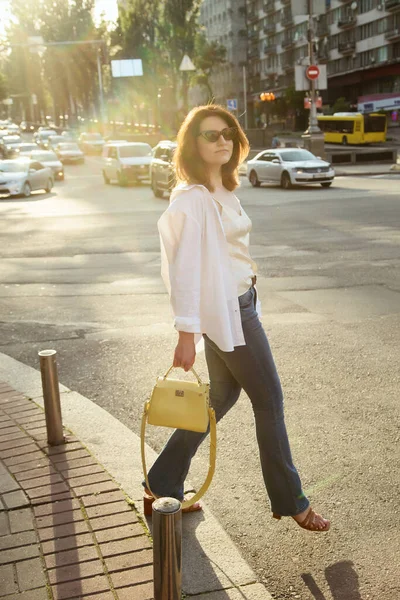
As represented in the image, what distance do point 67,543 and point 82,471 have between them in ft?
2.49

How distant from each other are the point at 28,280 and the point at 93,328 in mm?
3337

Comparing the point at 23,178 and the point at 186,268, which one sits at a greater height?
the point at 186,268

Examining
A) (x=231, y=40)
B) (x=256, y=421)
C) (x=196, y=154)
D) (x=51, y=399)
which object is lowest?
(x=51, y=399)

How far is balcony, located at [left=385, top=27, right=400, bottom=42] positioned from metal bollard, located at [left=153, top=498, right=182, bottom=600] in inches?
2828

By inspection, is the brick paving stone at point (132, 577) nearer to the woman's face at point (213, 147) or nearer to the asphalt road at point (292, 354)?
the asphalt road at point (292, 354)

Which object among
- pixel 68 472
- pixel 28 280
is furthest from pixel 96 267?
pixel 68 472

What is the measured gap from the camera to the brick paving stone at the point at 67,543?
10.7ft

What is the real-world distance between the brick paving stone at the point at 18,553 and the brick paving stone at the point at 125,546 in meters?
0.28

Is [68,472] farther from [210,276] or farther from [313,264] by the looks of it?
[313,264]

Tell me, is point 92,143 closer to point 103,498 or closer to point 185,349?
point 103,498

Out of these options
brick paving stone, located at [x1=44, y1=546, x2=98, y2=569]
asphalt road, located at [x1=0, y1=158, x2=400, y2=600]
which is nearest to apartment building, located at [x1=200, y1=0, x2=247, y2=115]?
asphalt road, located at [x1=0, y1=158, x2=400, y2=600]

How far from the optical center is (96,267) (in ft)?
38.6

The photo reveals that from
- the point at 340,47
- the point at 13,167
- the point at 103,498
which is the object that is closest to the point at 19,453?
the point at 103,498

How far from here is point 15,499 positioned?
3736 millimetres
